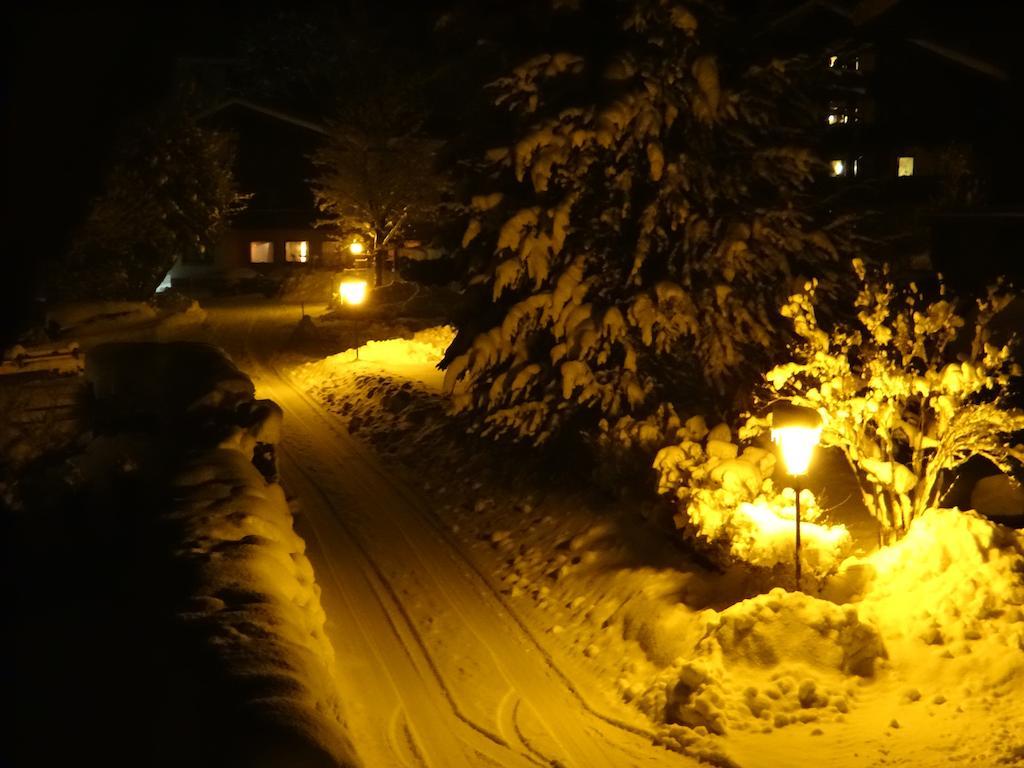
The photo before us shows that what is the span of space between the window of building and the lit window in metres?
0.78

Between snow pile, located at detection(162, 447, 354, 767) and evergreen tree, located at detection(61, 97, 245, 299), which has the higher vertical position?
evergreen tree, located at detection(61, 97, 245, 299)

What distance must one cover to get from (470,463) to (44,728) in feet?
29.9

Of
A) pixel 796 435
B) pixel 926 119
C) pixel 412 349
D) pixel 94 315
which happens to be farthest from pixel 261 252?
pixel 796 435

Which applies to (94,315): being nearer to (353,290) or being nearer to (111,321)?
(111,321)

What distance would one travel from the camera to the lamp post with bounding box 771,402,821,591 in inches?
391

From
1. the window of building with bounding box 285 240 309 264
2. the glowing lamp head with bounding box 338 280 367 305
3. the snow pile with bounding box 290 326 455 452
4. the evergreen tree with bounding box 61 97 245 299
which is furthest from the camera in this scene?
the window of building with bounding box 285 240 309 264

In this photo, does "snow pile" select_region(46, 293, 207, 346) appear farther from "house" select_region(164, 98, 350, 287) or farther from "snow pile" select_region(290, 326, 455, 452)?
"house" select_region(164, 98, 350, 287)

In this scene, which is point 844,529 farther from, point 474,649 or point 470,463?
point 470,463

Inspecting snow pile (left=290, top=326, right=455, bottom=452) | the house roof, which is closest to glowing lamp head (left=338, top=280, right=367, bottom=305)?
snow pile (left=290, top=326, right=455, bottom=452)

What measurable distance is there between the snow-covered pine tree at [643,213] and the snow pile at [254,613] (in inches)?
159

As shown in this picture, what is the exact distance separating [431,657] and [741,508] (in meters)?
3.61

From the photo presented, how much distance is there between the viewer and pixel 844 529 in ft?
37.8

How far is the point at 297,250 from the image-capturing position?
51.3 meters

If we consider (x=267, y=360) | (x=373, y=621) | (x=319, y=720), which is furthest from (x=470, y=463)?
(x=267, y=360)
